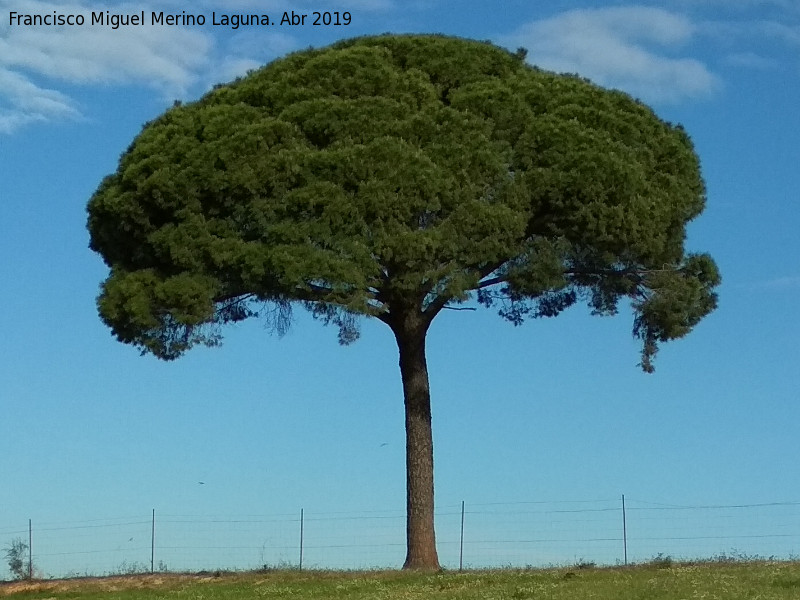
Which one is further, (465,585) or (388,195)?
(388,195)

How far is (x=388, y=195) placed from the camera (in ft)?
72.9

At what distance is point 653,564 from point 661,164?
28.0 feet

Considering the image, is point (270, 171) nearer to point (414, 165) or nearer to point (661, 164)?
point (414, 165)

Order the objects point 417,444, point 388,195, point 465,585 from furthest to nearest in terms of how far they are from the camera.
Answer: point 417,444, point 388,195, point 465,585

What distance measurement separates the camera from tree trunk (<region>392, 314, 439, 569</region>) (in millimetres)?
23734

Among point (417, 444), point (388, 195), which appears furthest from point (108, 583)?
point (388, 195)

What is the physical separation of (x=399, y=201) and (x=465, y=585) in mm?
7248

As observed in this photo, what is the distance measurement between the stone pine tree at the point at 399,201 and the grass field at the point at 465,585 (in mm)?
3441

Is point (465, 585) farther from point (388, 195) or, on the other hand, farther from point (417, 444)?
point (388, 195)

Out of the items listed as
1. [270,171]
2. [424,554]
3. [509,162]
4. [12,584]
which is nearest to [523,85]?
[509,162]

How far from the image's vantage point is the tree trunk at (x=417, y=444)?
23734 mm

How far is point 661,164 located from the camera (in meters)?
25.5

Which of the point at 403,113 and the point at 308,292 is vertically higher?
the point at 403,113

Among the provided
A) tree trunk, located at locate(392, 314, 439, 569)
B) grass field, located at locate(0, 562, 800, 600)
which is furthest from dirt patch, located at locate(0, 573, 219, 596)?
tree trunk, located at locate(392, 314, 439, 569)
